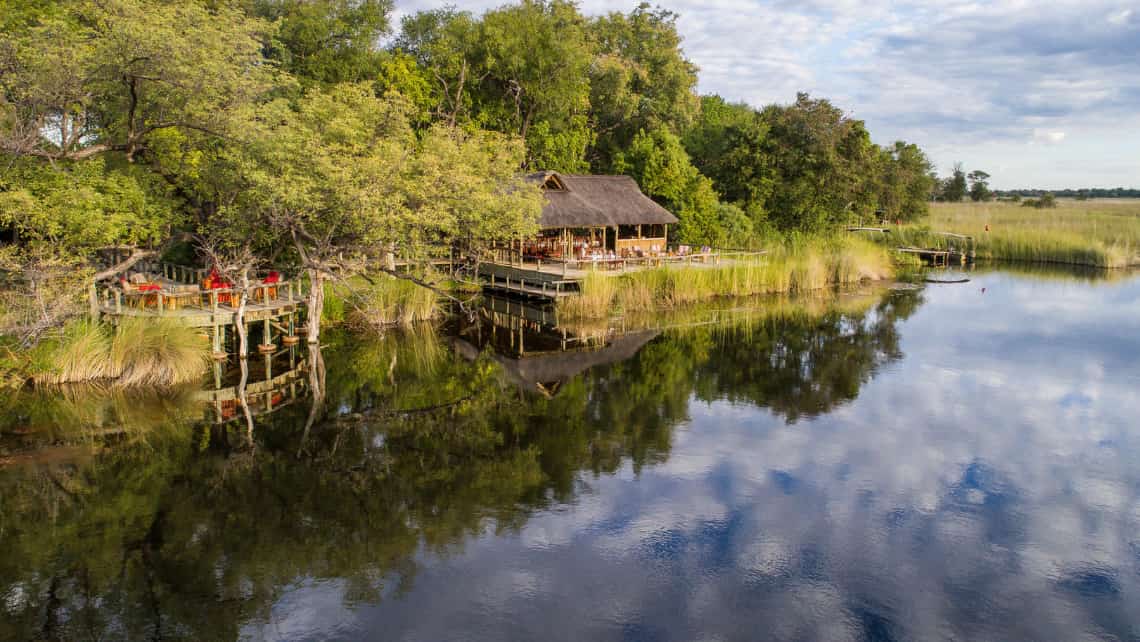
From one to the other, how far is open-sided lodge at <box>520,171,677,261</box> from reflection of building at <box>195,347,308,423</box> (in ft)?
42.1

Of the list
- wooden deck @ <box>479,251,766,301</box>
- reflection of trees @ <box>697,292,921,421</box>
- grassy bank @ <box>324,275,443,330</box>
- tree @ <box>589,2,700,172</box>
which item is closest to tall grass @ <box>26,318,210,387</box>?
grassy bank @ <box>324,275,443,330</box>

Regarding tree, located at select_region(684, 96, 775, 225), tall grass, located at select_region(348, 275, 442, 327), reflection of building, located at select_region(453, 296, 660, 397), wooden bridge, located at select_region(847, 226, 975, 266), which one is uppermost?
tree, located at select_region(684, 96, 775, 225)

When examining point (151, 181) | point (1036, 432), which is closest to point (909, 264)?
point (1036, 432)

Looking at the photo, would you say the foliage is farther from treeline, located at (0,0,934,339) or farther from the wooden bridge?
treeline, located at (0,0,934,339)

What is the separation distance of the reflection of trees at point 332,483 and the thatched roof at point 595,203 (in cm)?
1150

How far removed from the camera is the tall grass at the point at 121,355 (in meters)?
16.1

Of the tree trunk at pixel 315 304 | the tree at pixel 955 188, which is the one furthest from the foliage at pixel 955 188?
the tree trunk at pixel 315 304

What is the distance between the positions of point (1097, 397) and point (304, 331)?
20.6 metres

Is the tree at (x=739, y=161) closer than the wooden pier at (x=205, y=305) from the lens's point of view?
No

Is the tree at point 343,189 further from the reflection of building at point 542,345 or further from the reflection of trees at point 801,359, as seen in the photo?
the reflection of trees at point 801,359

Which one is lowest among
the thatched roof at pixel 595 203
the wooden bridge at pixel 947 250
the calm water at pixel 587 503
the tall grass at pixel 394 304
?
the calm water at pixel 587 503

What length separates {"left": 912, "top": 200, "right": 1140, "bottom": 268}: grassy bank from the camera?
40438 mm

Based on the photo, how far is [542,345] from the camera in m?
22.1

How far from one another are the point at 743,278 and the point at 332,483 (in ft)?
71.1
